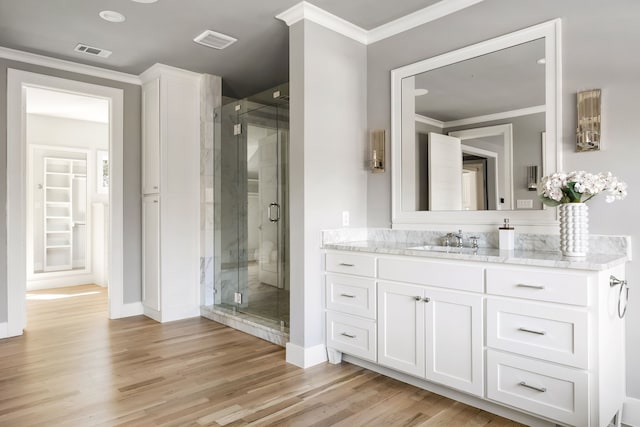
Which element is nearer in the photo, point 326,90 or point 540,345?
point 540,345

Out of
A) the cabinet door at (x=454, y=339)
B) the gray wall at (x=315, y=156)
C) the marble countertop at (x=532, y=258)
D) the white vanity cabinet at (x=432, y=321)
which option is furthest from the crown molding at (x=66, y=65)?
the cabinet door at (x=454, y=339)

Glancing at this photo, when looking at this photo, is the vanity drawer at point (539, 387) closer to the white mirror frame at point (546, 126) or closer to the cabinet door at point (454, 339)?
the cabinet door at point (454, 339)

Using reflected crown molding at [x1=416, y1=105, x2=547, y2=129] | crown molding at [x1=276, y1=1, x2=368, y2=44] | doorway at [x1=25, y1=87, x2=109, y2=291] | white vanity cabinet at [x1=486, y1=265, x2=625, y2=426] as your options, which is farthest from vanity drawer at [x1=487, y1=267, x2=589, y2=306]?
doorway at [x1=25, y1=87, x2=109, y2=291]

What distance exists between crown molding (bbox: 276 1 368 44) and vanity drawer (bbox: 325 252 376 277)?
5.46 ft

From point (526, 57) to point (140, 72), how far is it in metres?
3.62

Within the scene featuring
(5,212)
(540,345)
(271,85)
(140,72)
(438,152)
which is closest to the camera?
(540,345)

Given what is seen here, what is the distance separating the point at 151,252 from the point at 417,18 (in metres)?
3.28

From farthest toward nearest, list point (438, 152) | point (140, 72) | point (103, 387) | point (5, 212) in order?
point (140, 72) → point (5, 212) → point (438, 152) → point (103, 387)

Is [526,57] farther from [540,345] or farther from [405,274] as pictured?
[540,345]

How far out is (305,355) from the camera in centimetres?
294

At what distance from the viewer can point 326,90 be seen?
3.11 metres

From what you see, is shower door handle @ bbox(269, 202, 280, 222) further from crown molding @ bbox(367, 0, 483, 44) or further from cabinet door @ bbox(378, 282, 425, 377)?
crown molding @ bbox(367, 0, 483, 44)

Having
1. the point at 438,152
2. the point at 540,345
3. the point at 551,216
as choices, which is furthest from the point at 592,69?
the point at 540,345

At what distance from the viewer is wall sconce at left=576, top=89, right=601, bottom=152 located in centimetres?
222
